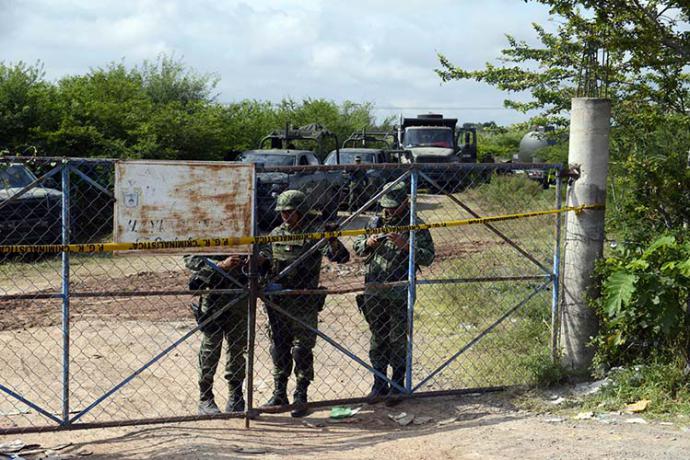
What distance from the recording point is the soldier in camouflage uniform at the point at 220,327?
5.68 m

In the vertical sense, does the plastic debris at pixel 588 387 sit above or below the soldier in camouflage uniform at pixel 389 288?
below

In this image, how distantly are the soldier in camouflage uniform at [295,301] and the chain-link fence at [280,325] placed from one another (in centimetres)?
1

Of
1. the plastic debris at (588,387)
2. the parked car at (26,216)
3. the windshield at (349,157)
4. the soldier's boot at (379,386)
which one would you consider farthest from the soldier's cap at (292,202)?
the windshield at (349,157)

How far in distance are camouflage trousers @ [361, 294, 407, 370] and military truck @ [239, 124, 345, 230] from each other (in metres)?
2.87

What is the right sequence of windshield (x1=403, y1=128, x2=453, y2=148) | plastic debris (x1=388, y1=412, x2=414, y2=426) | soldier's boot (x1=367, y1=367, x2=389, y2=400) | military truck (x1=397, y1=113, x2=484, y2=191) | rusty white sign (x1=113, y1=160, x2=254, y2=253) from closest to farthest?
rusty white sign (x1=113, y1=160, x2=254, y2=253)
plastic debris (x1=388, y1=412, x2=414, y2=426)
soldier's boot (x1=367, y1=367, x2=389, y2=400)
military truck (x1=397, y1=113, x2=484, y2=191)
windshield (x1=403, y1=128, x2=453, y2=148)

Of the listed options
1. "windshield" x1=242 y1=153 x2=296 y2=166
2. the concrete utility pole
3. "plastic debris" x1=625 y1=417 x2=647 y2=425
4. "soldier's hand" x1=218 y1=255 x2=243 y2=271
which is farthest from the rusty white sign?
"windshield" x1=242 y1=153 x2=296 y2=166

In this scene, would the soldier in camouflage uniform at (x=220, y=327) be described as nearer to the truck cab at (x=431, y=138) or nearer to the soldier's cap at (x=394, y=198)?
the soldier's cap at (x=394, y=198)

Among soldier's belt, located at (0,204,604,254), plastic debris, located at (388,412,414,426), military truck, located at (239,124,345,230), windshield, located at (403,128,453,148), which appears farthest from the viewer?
windshield, located at (403,128,453,148)

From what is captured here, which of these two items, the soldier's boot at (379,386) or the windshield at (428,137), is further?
the windshield at (428,137)

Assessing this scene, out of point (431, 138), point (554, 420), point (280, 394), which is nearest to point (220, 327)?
point (280, 394)

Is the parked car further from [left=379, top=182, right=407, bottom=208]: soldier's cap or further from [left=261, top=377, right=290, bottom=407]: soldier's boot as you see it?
[left=379, top=182, right=407, bottom=208]: soldier's cap

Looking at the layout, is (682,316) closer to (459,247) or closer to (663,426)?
(663,426)

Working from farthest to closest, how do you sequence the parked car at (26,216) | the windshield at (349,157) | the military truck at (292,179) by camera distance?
the windshield at (349,157), the parked car at (26,216), the military truck at (292,179)

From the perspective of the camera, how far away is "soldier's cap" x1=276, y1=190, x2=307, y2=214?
5.75m
